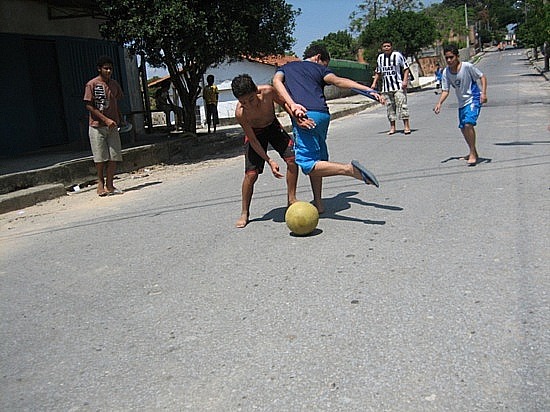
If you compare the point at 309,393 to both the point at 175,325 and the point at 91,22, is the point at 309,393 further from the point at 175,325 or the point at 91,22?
the point at 91,22

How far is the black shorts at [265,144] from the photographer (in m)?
5.95

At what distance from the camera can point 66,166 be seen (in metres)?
9.53

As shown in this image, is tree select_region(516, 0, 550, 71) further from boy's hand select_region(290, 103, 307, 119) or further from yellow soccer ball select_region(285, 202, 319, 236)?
yellow soccer ball select_region(285, 202, 319, 236)

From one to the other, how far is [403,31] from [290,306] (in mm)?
35139

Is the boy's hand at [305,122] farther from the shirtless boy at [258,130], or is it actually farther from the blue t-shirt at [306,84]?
the blue t-shirt at [306,84]

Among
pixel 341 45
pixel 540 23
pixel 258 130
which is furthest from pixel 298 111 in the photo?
pixel 341 45

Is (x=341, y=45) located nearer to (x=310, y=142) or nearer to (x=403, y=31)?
(x=403, y=31)

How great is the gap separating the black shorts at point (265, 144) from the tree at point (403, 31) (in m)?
31.6

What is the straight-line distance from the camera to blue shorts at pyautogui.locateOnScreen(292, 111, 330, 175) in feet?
18.6

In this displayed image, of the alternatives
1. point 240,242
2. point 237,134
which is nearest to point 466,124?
point 240,242

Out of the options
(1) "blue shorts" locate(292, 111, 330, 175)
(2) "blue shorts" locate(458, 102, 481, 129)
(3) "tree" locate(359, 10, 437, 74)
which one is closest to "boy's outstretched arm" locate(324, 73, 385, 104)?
(1) "blue shorts" locate(292, 111, 330, 175)

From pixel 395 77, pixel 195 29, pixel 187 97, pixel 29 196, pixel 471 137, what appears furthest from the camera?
pixel 187 97

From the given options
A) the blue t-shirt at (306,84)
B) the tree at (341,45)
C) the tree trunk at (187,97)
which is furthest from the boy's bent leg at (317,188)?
the tree at (341,45)

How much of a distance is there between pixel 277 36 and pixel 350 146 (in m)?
3.59
